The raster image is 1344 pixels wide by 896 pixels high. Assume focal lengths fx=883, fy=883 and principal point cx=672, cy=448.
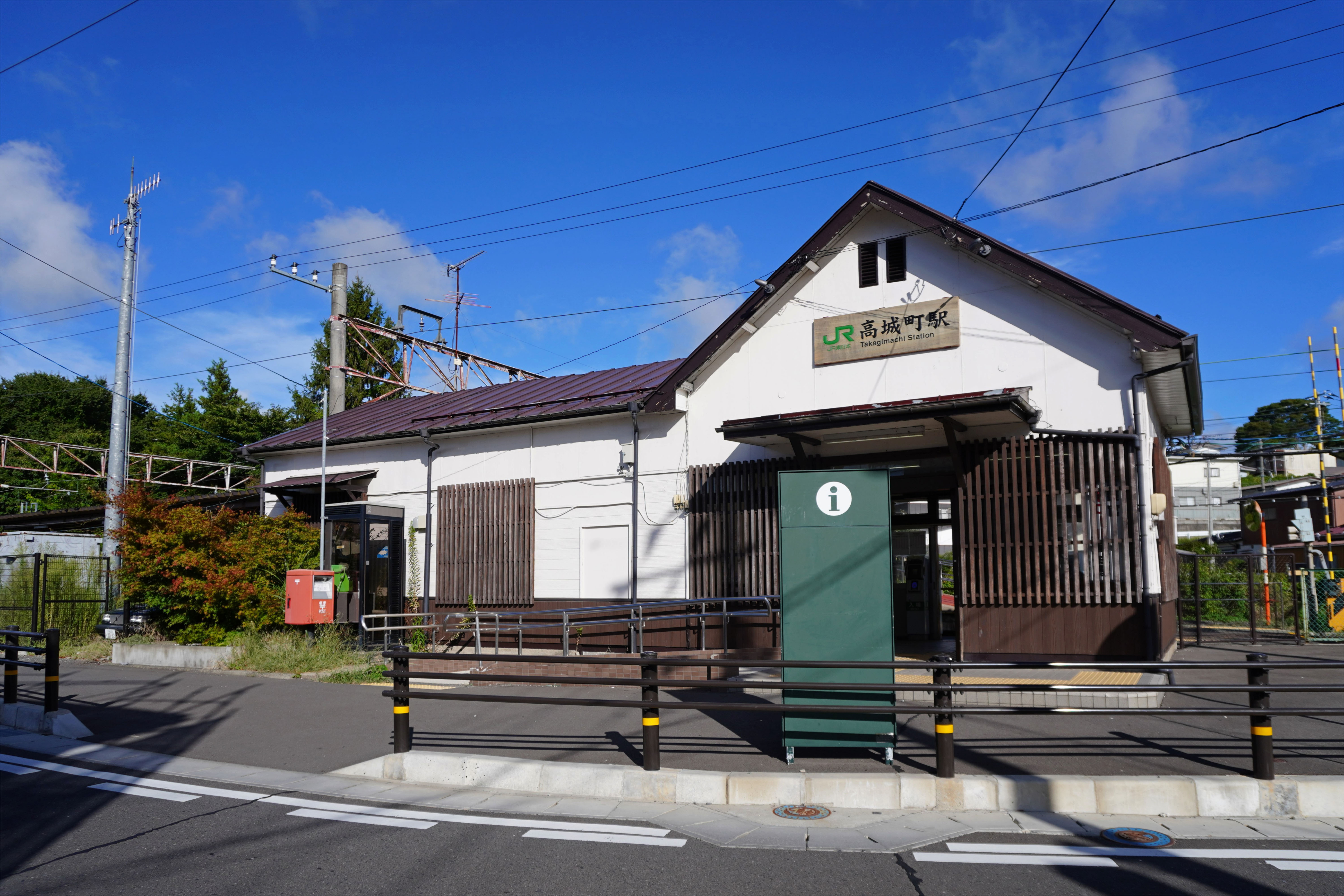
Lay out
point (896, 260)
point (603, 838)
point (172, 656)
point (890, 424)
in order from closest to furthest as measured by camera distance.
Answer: point (603, 838) → point (890, 424) → point (896, 260) → point (172, 656)

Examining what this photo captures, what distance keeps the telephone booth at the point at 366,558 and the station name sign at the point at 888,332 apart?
1000cm

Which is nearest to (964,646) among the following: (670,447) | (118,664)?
(670,447)

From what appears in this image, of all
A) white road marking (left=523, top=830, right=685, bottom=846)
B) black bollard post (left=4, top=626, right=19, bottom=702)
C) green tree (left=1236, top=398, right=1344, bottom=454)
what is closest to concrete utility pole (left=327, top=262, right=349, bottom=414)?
black bollard post (left=4, top=626, right=19, bottom=702)

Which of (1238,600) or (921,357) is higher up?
(921,357)

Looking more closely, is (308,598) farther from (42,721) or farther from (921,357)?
(921,357)

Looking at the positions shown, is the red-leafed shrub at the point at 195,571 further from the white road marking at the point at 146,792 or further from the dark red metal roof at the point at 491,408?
the white road marking at the point at 146,792

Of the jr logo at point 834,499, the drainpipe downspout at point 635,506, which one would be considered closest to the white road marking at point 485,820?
the jr logo at point 834,499

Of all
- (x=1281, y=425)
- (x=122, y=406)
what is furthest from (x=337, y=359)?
(x=1281, y=425)

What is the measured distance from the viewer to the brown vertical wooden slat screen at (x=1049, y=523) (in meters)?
12.5

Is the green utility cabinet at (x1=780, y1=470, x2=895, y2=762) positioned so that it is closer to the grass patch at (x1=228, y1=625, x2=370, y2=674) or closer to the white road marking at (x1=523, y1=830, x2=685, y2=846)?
the white road marking at (x1=523, y1=830, x2=685, y2=846)

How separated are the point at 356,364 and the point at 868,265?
36428 mm

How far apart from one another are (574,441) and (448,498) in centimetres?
332

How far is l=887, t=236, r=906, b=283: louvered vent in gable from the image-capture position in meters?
14.6

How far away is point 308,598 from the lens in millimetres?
16516
